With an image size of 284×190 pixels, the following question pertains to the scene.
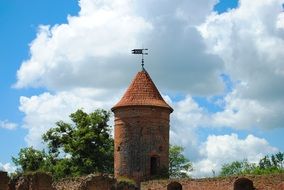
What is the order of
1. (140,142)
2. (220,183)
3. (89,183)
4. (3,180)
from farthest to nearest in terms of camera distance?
(140,142) → (220,183) → (89,183) → (3,180)

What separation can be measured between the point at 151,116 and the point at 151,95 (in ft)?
4.53

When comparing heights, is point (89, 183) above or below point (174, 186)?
below

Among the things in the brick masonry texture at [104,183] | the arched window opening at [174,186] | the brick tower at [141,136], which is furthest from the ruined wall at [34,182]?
the brick tower at [141,136]

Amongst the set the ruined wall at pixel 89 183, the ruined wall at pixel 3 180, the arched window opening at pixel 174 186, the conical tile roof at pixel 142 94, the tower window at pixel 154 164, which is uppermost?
the conical tile roof at pixel 142 94

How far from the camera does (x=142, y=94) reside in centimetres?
3344

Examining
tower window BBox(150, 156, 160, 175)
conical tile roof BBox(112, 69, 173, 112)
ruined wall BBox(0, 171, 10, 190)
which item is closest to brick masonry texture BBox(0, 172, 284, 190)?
ruined wall BBox(0, 171, 10, 190)

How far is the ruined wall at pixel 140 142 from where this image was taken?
3212 centimetres

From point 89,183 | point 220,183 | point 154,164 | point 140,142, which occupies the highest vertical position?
point 140,142

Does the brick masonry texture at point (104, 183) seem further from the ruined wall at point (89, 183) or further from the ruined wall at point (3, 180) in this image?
the ruined wall at point (3, 180)

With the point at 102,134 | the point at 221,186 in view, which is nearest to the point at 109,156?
the point at 102,134

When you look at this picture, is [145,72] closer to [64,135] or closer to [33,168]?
[64,135]

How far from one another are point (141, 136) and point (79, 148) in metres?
6.23

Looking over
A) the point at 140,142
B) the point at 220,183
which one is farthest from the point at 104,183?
the point at 140,142

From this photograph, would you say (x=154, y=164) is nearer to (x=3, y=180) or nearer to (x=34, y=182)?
(x=34, y=182)
